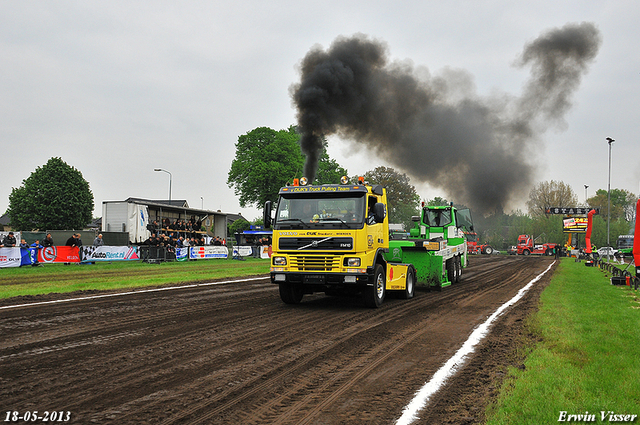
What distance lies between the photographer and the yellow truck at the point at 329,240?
390 inches

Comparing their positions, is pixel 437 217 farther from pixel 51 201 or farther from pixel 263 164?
pixel 51 201

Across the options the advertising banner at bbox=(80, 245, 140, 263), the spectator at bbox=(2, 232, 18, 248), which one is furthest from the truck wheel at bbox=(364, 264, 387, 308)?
the spectator at bbox=(2, 232, 18, 248)

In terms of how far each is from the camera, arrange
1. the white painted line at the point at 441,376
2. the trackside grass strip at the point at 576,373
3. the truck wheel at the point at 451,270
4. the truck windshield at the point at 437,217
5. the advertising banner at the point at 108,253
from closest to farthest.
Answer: the trackside grass strip at the point at 576,373, the white painted line at the point at 441,376, the truck wheel at the point at 451,270, the truck windshield at the point at 437,217, the advertising banner at the point at 108,253

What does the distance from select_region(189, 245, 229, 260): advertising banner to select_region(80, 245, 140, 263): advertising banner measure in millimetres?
3932

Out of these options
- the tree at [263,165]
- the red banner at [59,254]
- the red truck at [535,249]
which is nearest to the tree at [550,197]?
the red truck at [535,249]

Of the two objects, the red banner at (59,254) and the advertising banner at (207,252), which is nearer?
the red banner at (59,254)

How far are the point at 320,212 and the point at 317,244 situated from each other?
2.49ft

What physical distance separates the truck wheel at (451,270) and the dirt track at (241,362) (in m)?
5.97

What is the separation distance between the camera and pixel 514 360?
6.01 metres

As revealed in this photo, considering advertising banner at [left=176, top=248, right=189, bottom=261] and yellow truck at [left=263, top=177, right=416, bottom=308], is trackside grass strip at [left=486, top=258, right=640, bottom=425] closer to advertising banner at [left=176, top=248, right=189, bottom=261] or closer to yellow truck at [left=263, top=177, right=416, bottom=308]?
yellow truck at [left=263, top=177, right=416, bottom=308]

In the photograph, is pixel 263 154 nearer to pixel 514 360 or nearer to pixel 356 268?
pixel 356 268

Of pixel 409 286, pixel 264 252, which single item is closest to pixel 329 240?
pixel 409 286

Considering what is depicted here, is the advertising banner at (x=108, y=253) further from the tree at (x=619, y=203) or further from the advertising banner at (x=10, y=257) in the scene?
the tree at (x=619, y=203)

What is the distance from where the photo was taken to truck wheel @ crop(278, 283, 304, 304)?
11.0 metres
